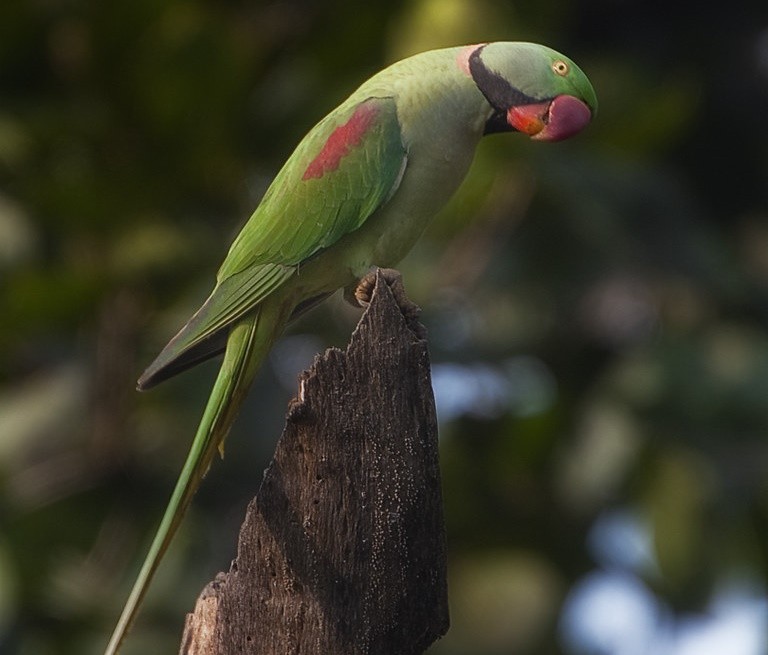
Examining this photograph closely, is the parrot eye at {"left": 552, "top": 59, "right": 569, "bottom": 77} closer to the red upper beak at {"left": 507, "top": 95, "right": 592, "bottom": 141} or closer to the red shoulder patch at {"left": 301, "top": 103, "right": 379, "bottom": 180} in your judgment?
the red upper beak at {"left": 507, "top": 95, "right": 592, "bottom": 141}

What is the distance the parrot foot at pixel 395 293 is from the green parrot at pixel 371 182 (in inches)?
2.4

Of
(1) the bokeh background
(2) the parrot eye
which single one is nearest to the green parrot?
(2) the parrot eye

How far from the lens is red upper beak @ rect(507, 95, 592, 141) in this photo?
366 cm

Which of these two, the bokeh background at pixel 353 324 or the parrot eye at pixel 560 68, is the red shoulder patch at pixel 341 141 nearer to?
the parrot eye at pixel 560 68

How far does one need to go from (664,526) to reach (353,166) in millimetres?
3584

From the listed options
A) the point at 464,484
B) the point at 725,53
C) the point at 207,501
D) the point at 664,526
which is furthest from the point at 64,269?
the point at 725,53

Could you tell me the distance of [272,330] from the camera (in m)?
3.86

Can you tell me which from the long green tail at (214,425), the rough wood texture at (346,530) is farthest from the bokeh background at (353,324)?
the rough wood texture at (346,530)

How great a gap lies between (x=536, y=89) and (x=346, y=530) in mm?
1453

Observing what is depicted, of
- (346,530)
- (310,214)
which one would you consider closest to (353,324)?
(310,214)

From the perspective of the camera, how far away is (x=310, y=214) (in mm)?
3795

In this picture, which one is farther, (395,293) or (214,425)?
(214,425)

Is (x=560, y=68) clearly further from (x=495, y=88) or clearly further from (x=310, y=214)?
(x=310, y=214)

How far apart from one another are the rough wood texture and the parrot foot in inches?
13.2
